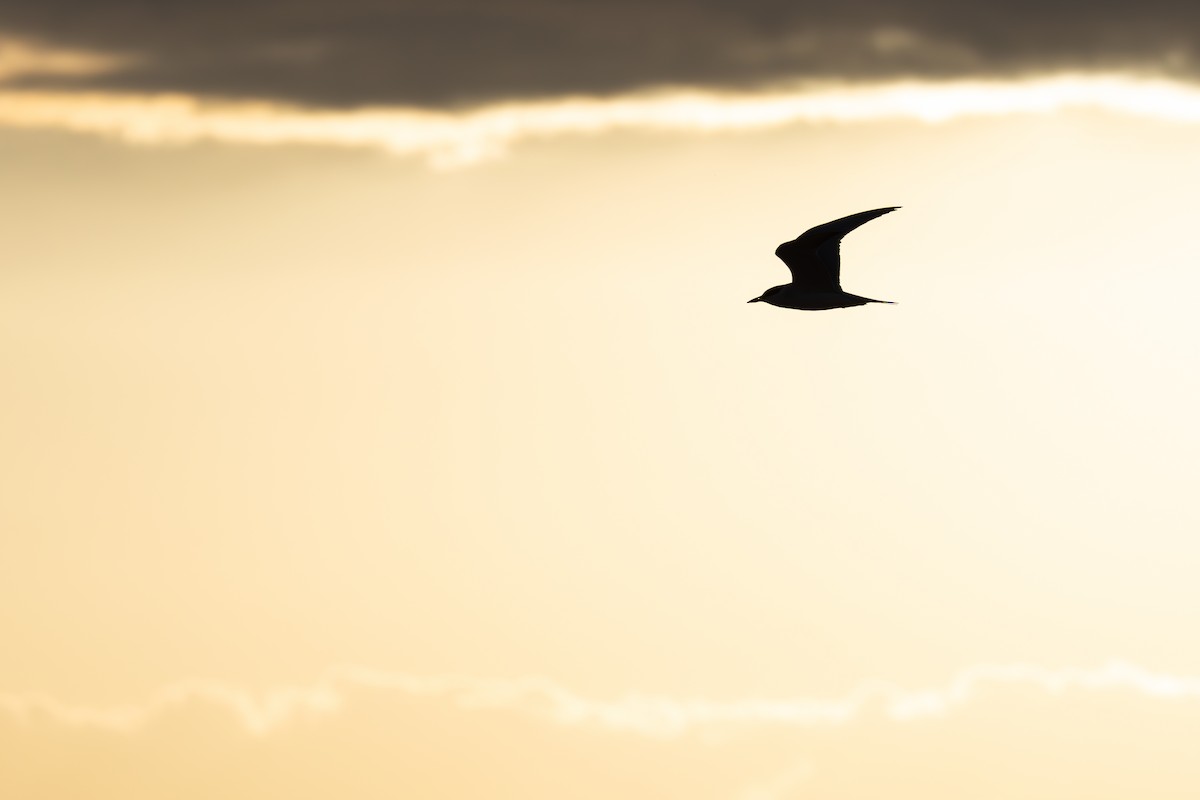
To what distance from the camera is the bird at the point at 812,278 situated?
60531 mm

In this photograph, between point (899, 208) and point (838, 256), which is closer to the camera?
point (899, 208)

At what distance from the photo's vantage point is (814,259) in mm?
61438

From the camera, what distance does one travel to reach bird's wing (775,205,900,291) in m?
59.9

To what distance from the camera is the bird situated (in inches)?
2383

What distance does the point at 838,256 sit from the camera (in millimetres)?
61969

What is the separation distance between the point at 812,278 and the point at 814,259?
3.42 feet

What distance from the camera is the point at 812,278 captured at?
62.3m

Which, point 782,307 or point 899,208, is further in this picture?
point 782,307

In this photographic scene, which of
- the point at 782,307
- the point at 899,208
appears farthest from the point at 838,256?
the point at 899,208

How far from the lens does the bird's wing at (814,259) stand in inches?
2359

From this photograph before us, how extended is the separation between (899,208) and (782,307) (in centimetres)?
1086

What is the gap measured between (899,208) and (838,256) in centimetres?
987

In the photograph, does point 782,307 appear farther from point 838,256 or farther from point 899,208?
point 899,208

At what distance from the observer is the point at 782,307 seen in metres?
62.4
